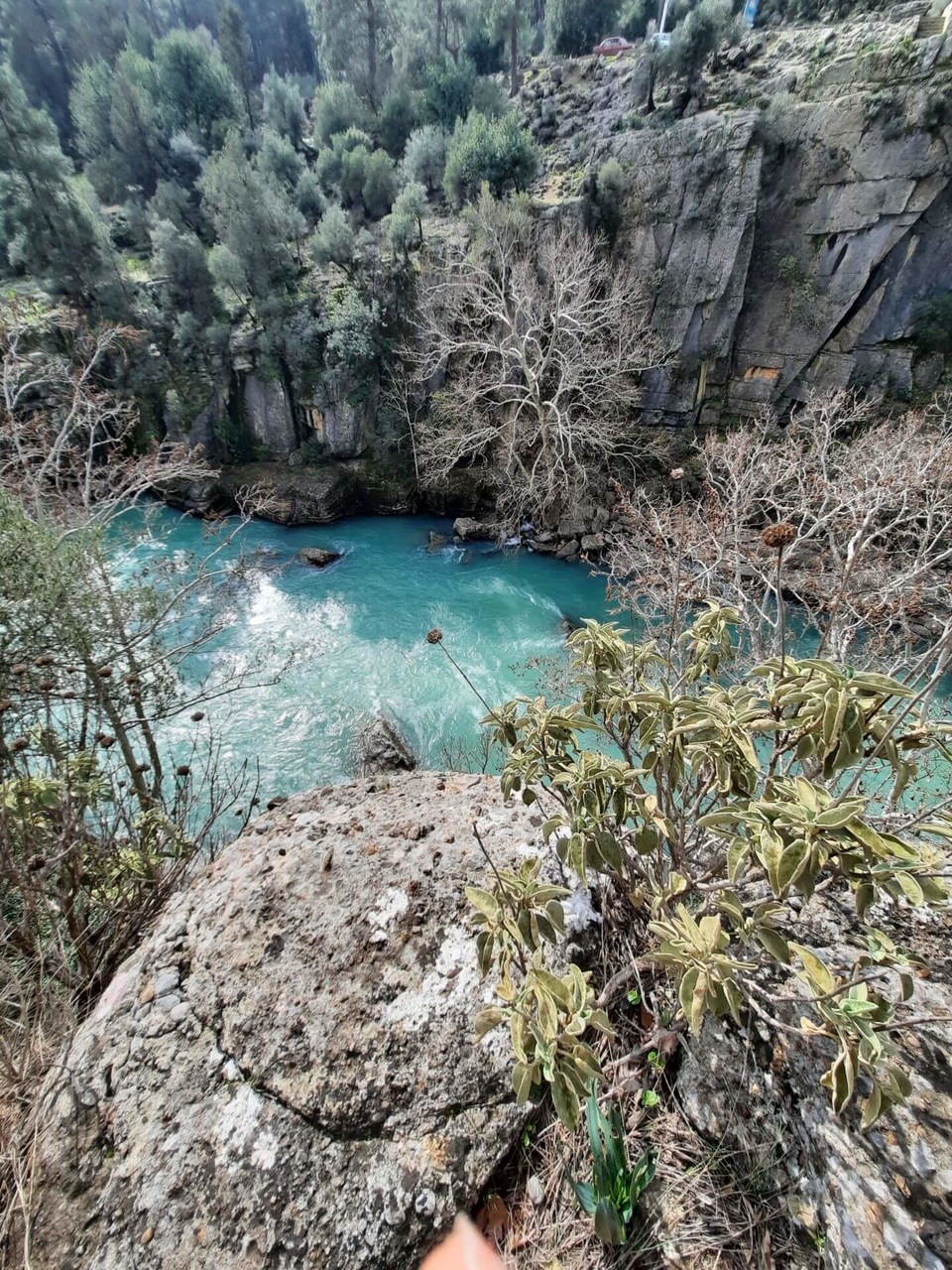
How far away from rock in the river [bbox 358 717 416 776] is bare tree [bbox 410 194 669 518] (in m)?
6.98

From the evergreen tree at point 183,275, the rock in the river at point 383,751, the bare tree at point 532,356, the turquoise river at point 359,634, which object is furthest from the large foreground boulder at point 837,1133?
the evergreen tree at point 183,275

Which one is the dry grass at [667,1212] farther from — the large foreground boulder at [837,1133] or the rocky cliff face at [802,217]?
the rocky cliff face at [802,217]

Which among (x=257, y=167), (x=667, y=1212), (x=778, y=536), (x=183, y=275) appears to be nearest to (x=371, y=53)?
(x=257, y=167)

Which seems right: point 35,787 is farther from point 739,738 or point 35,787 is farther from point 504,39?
point 504,39

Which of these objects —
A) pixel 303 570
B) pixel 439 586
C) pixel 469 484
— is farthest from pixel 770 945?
pixel 469 484

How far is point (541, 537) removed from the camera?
13.7m

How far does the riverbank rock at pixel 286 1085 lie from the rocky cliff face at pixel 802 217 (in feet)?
51.8

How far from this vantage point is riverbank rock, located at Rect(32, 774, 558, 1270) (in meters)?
1.55

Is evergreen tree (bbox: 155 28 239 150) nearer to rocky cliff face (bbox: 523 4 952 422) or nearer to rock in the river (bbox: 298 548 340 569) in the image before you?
rocky cliff face (bbox: 523 4 952 422)

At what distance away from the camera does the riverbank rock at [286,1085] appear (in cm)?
155

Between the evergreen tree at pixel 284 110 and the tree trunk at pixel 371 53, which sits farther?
the tree trunk at pixel 371 53

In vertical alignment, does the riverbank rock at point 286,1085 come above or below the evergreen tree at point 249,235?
below

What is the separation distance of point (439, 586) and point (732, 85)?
17187 mm

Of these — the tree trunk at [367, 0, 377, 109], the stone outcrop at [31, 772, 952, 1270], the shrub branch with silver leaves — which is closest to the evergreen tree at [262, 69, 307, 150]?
the tree trunk at [367, 0, 377, 109]
